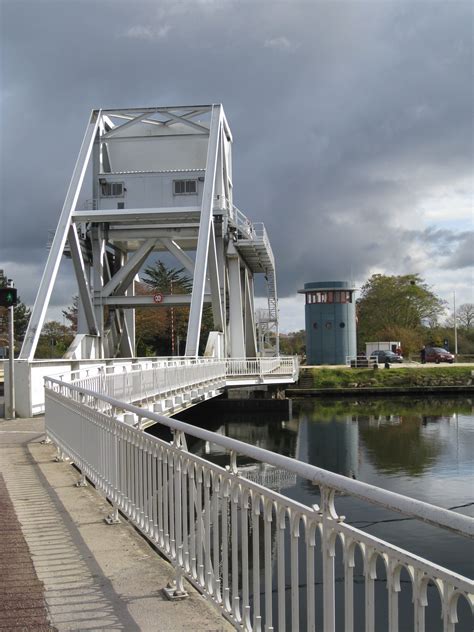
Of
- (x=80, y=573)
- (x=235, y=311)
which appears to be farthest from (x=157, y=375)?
(x=235, y=311)

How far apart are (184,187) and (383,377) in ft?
72.4

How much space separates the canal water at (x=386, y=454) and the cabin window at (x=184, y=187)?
12.4 meters

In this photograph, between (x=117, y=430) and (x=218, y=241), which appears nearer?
(x=117, y=430)

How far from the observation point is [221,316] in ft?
130

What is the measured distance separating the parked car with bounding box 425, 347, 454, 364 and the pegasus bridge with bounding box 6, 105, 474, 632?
16554 millimetres

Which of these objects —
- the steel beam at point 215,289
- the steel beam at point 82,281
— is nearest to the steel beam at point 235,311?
the steel beam at point 215,289

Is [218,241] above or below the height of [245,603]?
above

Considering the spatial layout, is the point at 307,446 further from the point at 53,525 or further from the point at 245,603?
the point at 245,603

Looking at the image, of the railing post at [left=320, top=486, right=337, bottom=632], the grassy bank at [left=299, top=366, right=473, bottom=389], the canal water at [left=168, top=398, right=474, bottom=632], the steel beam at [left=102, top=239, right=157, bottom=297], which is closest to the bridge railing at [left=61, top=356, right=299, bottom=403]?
the canal water at [left=168, top=398, right=474, bottom=632]

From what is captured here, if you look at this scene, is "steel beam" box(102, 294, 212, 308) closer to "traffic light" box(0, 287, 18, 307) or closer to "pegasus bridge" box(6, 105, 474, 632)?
"pegasus bridge" box(6, 105, 474, 632)

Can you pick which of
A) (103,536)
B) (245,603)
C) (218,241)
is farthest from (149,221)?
(245,603)

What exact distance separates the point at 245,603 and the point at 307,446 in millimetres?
26011

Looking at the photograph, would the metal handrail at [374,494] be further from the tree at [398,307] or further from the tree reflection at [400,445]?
the tree at [398,307]

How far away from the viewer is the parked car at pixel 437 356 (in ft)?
227
